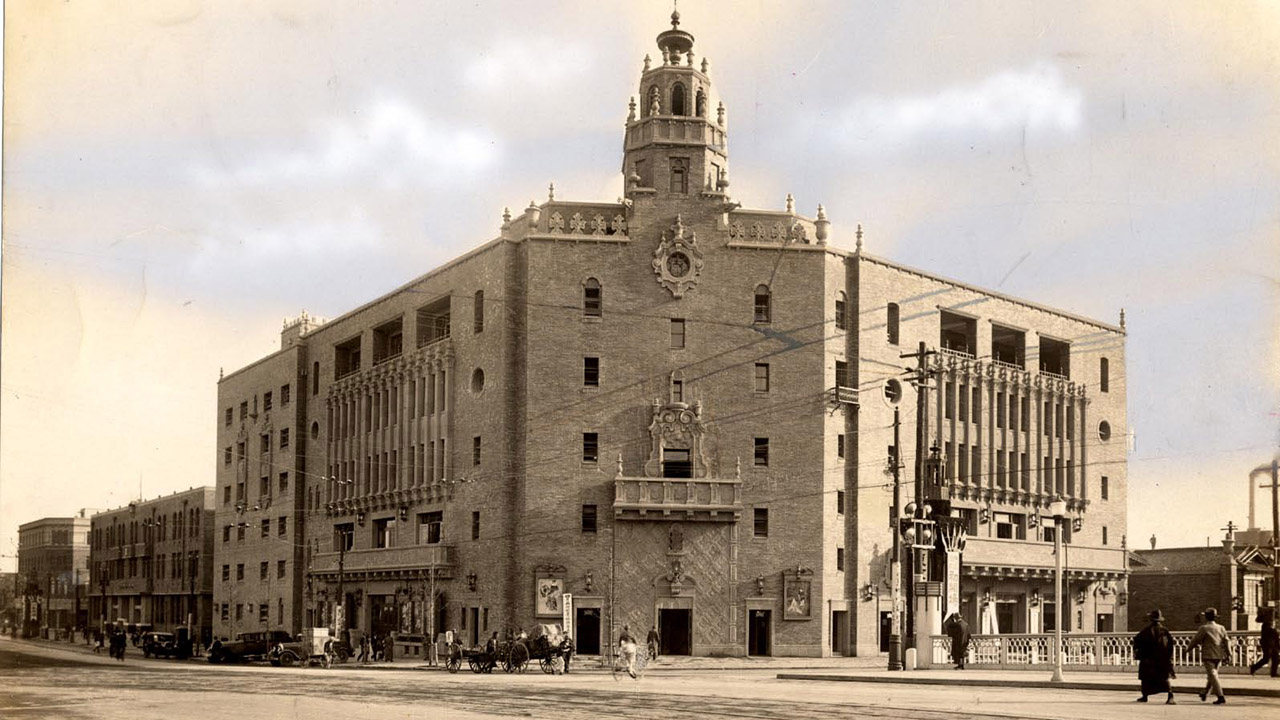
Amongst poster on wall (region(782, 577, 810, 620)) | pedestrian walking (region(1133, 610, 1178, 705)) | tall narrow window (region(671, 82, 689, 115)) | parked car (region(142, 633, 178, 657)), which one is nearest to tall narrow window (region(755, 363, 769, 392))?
poster on wall (region(782, 577, 810, 620))

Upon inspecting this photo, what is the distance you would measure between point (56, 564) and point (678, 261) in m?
92.3

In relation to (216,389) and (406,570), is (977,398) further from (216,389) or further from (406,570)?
(216,389)

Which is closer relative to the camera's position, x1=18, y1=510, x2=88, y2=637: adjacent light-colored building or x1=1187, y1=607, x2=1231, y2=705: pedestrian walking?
x1=1187, y1=607, x2=1231, y2=705: pedestrian walking

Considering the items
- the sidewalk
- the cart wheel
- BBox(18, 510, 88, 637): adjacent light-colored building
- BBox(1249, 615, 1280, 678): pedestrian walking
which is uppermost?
BBox(1249, 615, 1280, 678): pedestrian walking

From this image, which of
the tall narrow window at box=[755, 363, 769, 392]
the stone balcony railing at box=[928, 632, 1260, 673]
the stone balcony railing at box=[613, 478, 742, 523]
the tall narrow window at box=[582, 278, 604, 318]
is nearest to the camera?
the stone balcony railing at box=[928, 632, 1260, 673]

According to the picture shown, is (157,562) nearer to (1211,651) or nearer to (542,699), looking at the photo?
(542,699)

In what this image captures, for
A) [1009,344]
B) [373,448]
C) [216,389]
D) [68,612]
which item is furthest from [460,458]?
[68,612]

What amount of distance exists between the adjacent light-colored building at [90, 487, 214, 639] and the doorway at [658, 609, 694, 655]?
51.0m

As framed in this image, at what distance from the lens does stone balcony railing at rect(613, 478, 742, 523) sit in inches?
2288

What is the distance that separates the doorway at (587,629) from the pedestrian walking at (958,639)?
66.5 feet

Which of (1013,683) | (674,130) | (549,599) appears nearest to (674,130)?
(674,130)

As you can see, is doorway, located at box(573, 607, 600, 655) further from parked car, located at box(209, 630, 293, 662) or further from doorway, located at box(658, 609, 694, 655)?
parked car, located at box(209, 630, 293, 662)

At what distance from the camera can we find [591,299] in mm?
60250

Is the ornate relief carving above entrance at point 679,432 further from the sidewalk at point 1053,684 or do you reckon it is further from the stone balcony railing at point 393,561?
the sidewalk at point 1053,684
